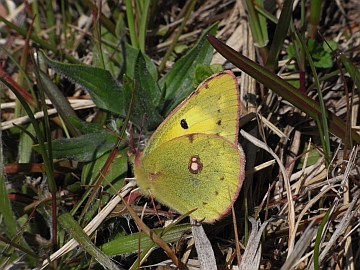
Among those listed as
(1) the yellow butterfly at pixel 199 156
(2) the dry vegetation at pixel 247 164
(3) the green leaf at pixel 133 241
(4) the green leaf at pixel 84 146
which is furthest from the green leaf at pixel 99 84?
(3) the green leaf at pixel 133 241

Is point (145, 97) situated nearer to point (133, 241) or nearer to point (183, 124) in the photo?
point (183, 124)

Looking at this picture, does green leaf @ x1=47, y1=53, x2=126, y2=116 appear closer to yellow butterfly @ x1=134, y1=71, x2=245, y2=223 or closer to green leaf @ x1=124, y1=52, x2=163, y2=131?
green leaf @ x1=124, y1=52, x2=163, y2=131

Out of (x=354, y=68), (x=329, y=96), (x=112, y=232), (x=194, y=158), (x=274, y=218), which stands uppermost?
(x=354, y=68)

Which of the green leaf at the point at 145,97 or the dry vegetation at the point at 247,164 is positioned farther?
the green leaf at the point at 145,97

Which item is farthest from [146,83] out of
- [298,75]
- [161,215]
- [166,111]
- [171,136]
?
[298,75]

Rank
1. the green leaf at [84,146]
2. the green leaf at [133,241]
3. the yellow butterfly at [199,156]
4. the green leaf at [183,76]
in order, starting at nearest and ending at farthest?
the yellow butterfly at [199,156]
the green leaf at [133,241]
the green leaf at [84,146]
the green leaf at [183,76]

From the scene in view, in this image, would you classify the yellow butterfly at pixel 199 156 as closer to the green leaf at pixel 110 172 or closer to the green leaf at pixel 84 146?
the green leaf at pixel 110 172

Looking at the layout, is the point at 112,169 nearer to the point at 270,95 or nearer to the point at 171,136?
Result: the point at 171,136
